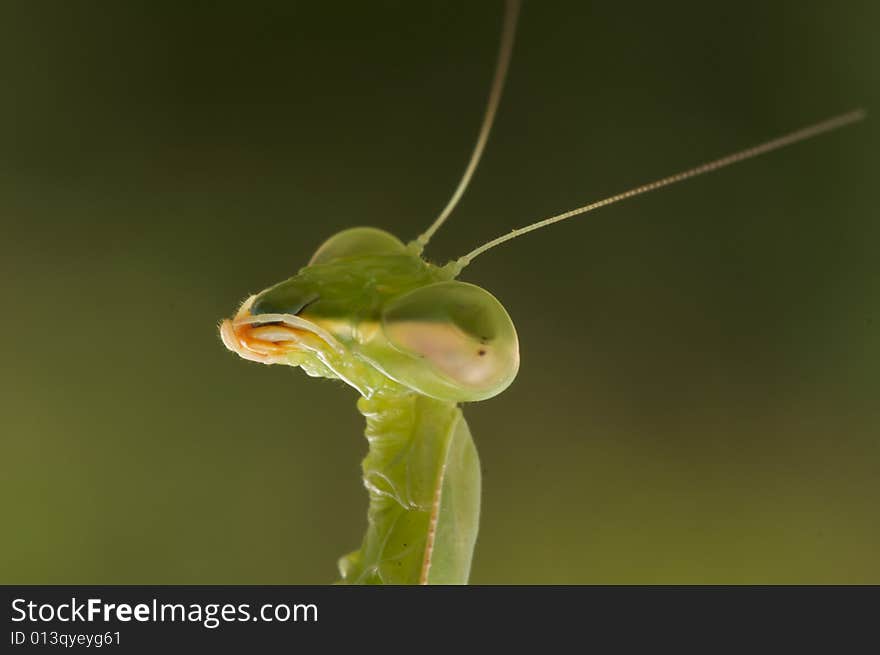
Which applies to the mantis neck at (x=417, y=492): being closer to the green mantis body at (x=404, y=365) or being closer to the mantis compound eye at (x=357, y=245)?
the green mantis body at (x=404, y=365)

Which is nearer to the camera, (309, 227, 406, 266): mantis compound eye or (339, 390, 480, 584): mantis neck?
(339, 390, 480, 584): mantis neck

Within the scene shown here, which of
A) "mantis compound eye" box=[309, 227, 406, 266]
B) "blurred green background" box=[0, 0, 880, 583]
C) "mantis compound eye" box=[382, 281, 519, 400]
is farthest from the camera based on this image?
"blurred green background" box=[0, 0, 880, 583]

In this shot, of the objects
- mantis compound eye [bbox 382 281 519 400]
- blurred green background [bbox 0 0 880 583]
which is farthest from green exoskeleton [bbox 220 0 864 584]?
blurred green background [bbox 0 0 880 583]

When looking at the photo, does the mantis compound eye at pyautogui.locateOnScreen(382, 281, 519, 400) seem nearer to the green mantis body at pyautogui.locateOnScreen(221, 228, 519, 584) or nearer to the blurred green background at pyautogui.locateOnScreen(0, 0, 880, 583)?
the green mantis body at pyautogui.locateOnScreen(221, 228, 519, 584)

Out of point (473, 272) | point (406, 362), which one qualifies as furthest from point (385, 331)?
point (473, 272)

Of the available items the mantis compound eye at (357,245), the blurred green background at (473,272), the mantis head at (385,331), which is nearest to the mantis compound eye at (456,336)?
the mantis head at (385,331)

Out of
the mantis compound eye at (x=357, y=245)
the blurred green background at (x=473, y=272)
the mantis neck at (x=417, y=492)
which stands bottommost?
the mantis neck at (x=417, y=492)
